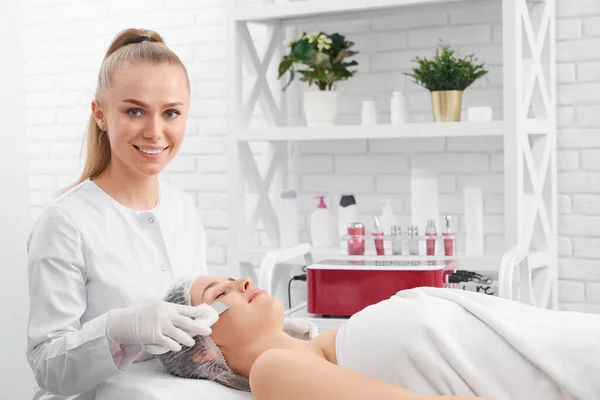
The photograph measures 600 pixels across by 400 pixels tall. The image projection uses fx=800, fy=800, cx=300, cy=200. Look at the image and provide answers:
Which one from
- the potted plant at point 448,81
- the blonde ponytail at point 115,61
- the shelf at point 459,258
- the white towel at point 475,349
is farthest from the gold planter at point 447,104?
the white towel at point 475,349

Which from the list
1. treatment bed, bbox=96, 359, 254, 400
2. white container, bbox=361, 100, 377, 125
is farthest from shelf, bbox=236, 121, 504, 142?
treatment bed, bbox=96, 359, 254, 400

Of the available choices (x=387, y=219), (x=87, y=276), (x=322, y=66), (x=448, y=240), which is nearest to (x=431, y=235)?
(x=448, y=240)

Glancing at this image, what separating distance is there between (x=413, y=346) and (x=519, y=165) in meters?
1.29

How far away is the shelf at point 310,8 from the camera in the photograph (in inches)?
109

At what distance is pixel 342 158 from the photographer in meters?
3.29

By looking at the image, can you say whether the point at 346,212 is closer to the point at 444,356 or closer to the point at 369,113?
the point at 369,113

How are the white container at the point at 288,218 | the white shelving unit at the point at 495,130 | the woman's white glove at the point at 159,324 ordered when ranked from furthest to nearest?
1. the white container at the point at 288,218
2. the white shelving unit at the point at 495,130
3. the woman's white glove at the point at 159,324

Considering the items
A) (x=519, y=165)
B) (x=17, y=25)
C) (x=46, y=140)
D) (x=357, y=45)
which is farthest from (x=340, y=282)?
(x=17, y=25)

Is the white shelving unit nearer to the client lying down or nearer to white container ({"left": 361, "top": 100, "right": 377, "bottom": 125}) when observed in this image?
white container ({"left": 361, "top": 100, "right": 377, "bottom": 125})

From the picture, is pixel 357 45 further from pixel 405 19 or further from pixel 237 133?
pixel 237 133

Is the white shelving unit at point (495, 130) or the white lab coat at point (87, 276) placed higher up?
the white shelving unit at point (495, 130)

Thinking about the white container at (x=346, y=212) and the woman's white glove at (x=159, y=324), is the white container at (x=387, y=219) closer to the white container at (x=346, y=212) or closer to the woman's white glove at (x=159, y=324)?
the white container at (x=346, y=212)

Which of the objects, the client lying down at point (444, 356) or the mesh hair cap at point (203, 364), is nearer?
the client lying down at point (444, 356)

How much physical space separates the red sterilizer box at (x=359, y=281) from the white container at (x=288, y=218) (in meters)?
0.48
